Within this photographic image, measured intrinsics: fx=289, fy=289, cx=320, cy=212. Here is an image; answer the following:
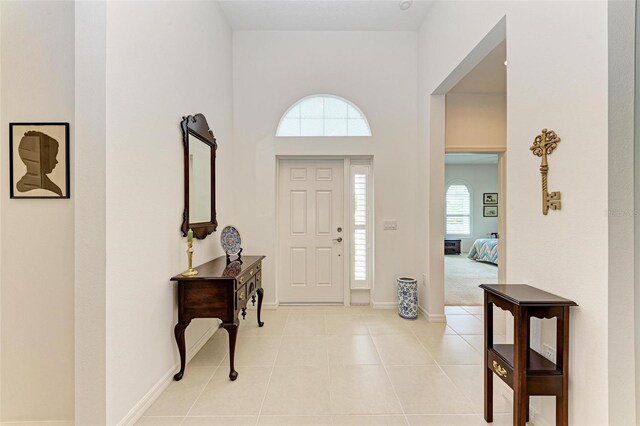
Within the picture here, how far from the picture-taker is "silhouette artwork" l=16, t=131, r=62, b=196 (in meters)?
1.80

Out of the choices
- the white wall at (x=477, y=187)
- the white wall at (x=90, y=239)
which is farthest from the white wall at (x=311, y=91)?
the white wall at (x=477, y=187)

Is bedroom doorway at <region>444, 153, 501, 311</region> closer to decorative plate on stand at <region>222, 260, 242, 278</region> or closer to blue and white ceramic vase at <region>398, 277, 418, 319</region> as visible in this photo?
blue and white ceramic vase at <region>398, 277, 418, 319</region>

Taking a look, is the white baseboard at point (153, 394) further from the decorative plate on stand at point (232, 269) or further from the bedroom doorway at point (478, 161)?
the bedroom doorway at point (478, 161)

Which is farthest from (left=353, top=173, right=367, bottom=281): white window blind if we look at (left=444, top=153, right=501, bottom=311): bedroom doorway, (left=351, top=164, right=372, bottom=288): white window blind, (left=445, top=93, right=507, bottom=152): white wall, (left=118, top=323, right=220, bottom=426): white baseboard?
(left=444, top=153, right=501, bottom=311): bedroom doorway

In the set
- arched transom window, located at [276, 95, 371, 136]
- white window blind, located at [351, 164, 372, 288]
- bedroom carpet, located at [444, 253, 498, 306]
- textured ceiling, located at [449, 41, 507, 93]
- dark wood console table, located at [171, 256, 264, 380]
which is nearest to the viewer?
dark wood console table, located at [171, 256, 264, 380]

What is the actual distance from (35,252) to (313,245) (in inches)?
116

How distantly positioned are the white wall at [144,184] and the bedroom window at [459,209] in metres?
8.69

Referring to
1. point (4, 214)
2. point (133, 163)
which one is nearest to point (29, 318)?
point (4, 214)

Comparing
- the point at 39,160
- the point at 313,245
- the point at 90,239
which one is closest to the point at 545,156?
the point at 90,239

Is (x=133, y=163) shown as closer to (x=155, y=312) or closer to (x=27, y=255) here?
(x=27, y=255)

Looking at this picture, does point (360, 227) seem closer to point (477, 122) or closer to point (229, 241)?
point (229, 241)

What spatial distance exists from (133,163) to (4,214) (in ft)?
2.69

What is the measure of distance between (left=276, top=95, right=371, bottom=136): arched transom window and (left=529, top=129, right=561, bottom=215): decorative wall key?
253cm

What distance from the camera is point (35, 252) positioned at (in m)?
1.81
